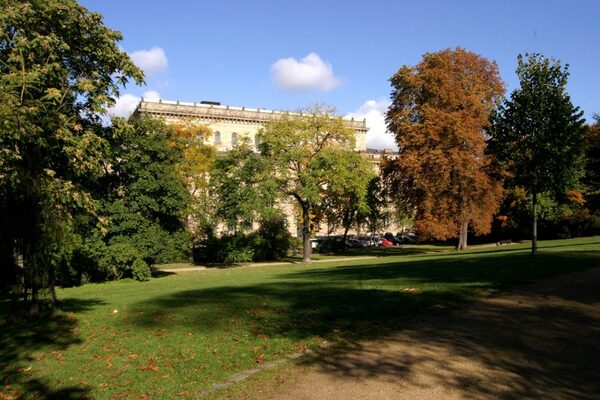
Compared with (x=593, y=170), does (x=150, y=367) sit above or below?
below

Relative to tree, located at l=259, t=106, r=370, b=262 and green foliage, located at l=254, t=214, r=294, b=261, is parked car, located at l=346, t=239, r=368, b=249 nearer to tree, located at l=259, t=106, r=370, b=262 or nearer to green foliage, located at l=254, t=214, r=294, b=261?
green foliage, located at l=254, t=214, r=294, b=261

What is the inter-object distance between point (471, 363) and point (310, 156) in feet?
99.2

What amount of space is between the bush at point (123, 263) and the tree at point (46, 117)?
10.6 meters

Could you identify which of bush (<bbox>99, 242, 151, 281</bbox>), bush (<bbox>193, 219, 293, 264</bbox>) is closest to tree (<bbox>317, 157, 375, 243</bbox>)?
bush (<bbox>193, 219, 293, 264</bbox>)

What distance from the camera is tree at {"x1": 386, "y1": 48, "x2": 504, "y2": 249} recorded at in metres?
33.8

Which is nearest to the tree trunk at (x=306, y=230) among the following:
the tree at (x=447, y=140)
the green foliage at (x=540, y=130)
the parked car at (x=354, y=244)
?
the tree at (x=447, y=140)

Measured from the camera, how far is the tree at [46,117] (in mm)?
10055

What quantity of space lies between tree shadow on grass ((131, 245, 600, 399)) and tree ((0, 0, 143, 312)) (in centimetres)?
294

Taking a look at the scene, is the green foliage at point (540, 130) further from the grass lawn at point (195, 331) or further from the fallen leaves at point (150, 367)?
the fallen leaves at point (150, 367)

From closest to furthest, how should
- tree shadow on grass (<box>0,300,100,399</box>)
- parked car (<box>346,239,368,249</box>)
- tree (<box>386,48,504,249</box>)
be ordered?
tree shadow on grass (<box>0,300,100,399</box>) < tree (<box>386,48,504,249</box>) < parked car (<box>346,239,368,249</box>)

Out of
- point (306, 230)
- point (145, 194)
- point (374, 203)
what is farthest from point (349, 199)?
point (145, 194)

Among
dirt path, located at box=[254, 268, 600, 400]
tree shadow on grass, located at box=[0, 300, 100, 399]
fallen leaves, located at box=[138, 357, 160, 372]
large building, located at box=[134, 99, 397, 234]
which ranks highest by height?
large building, located at box=[134, 99, 397, 234]

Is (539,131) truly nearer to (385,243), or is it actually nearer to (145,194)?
(145,194)

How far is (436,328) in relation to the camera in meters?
8.27
